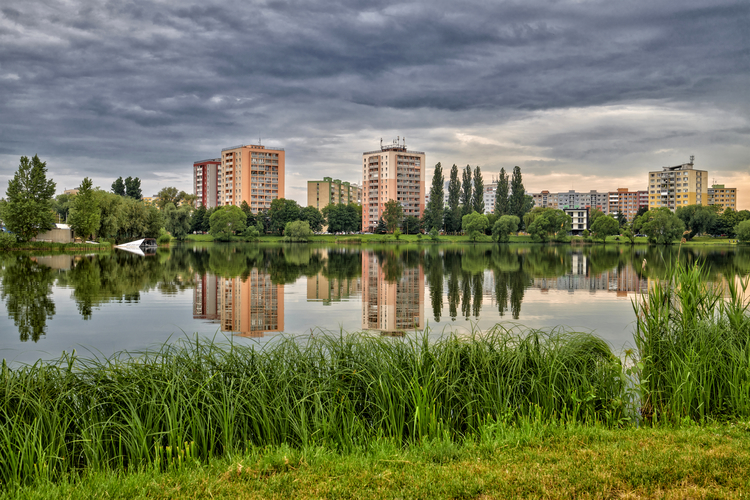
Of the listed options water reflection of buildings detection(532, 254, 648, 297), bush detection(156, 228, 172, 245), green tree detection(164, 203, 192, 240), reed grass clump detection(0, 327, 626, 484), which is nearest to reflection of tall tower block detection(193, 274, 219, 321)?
reed grass clump detection(0, 327, 626, 484)

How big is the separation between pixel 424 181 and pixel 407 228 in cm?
4241

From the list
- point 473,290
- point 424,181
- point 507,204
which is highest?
point 424,181

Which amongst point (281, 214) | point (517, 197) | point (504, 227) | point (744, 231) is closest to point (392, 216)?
point (281, 214)

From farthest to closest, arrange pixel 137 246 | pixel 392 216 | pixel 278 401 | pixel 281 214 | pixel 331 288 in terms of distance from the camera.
A: 1. pixel 392 216
2. pixel 281 214
3. pixel 137 246
4. pixel 331 288
5. pixel 278 401

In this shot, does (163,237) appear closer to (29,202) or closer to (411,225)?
(29,202)

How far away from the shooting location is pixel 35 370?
707 cm

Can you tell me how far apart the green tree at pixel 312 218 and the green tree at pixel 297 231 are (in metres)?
16.5

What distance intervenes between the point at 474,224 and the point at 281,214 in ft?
181

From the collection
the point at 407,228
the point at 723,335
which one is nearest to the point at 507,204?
the point at 407,228

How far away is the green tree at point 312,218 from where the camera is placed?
509 ft

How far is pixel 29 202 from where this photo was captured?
7450 cm

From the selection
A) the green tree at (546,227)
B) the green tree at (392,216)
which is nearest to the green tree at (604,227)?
the green tree at (546,227)

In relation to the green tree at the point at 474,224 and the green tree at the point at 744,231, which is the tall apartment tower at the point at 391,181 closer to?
the green tree at the point at 474,224

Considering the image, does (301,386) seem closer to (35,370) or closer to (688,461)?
(35,370)
